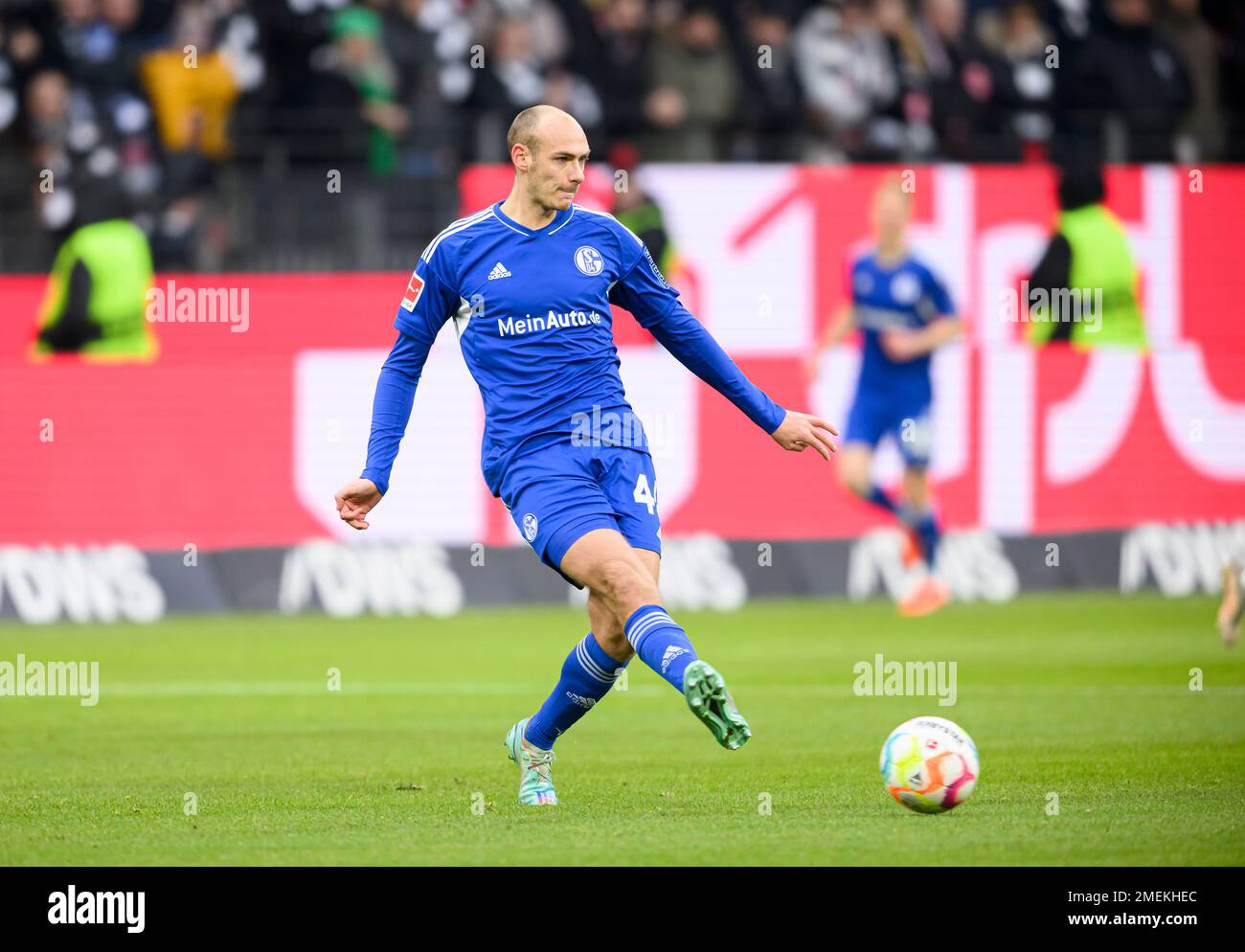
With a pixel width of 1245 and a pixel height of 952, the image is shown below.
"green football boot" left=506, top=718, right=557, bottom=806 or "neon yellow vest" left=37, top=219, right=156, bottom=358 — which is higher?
"neon yellow vest" left=37, top=219, right=156, bottom=358

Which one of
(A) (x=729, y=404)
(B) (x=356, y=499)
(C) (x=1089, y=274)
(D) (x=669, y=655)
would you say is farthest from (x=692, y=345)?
(C) (x=1089, y=274)

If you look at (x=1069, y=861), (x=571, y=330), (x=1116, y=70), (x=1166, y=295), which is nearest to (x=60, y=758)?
(x=571, y=330)

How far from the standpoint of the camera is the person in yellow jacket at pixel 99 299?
58.7ft

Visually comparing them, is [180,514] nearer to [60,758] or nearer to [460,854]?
[60,758]

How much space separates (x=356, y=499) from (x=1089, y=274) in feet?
39.2

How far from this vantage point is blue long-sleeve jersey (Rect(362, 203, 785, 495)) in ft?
27.1

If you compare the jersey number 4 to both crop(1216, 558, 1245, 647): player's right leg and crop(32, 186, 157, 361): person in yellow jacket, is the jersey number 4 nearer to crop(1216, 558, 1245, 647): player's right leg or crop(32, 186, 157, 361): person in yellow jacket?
Answer: crop(1216, 558, 1245, 647): player's right leg

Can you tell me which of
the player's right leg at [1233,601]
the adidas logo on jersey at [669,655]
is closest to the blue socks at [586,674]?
the adidas logo on jersey at [669,655]

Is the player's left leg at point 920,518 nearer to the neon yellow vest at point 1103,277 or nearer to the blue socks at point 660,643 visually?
the neon yellow vest at point 1103,277

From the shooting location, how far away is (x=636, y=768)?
9.64 meters

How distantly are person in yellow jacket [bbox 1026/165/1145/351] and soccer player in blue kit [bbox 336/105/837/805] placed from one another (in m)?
11.0

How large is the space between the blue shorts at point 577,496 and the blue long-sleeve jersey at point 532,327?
98 mm

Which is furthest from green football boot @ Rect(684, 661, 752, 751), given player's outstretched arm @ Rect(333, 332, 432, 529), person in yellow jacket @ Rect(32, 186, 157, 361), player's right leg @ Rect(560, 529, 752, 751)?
person in yellow jacket @ Rect(32, 186, 157, 361)
